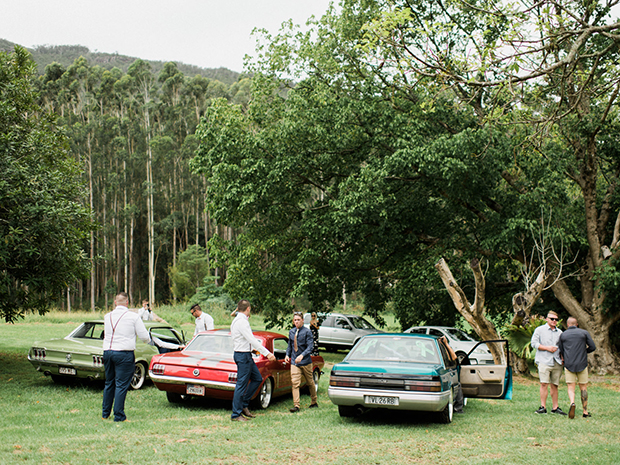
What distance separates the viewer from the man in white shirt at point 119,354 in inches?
319

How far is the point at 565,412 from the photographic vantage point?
33.6 ft

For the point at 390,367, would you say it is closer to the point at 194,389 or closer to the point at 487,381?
the point at 487,381

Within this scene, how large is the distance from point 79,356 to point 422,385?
6615mm

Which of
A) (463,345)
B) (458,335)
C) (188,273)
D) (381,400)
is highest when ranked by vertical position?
(381,400)

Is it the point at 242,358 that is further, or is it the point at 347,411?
the point at 347,411

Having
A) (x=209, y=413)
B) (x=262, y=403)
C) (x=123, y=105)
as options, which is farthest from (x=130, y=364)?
(x=123, y=105)

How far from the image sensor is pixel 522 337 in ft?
55.2

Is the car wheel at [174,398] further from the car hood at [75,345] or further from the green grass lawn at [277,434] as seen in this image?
the car hood at [75,345]

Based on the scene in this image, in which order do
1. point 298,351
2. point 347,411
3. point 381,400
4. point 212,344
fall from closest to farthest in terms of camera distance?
point 381,400 < point 347,411 < point 298,351 < point 212,344

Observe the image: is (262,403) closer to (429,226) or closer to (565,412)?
(565,412)

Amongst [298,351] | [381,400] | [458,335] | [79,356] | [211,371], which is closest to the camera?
[381,400]

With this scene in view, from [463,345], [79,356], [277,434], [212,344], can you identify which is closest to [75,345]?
[79,356]

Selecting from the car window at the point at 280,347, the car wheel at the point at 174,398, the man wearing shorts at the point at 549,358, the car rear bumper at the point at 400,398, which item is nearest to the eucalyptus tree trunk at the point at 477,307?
the man wearing shorts at the point at 549,358

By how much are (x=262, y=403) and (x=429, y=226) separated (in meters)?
11.1
